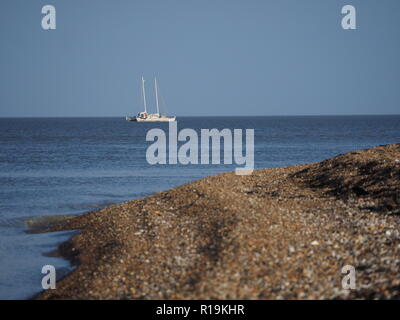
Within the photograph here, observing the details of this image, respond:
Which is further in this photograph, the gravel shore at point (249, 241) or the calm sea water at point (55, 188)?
the calm sea water at point (55, 188)

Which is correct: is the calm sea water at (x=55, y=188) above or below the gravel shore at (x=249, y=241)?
below

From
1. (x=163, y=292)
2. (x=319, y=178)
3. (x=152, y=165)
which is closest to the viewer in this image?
(x=163, y=292)

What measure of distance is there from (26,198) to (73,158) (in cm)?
2157

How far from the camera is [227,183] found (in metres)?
20.8

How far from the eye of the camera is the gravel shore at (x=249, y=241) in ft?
31.0

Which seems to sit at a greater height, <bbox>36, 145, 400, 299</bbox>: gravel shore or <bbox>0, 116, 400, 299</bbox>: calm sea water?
<bbox>36, 145, 400, 299</bbox>: gravel shore

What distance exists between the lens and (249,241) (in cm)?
1156

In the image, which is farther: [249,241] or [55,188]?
[55,188]

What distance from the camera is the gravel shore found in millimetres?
9438

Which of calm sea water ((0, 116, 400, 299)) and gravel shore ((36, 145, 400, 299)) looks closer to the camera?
gravel shore ((36, 145, 400, 299))
